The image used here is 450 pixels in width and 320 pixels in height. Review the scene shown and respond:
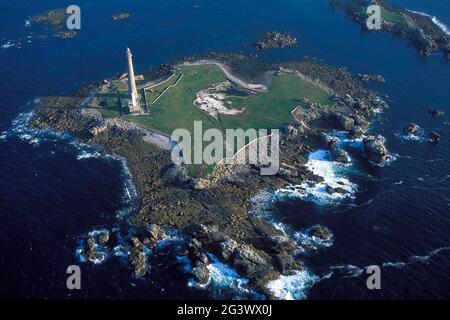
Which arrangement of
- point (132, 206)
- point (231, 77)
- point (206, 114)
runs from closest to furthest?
1. point (132, 206)
2. point (206, 114)
3. point (231, 77)

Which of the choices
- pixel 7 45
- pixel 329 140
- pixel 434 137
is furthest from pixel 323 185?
pixel 7 45

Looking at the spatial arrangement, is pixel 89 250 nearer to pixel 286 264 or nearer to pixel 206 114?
pixel 286 264

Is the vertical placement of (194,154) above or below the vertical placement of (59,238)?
above

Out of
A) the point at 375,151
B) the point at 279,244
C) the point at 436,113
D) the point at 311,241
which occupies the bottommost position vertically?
the point at 311,241

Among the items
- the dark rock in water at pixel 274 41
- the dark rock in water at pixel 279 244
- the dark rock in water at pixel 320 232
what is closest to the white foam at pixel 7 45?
the dark rock in water at pixel 274 41

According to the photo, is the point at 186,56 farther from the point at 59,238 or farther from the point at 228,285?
the point at 228,285

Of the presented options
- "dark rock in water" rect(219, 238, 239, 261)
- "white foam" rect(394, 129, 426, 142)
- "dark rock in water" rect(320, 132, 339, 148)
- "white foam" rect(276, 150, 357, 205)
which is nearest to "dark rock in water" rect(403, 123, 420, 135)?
"white foam" rect(394, 129, 426, 142)
